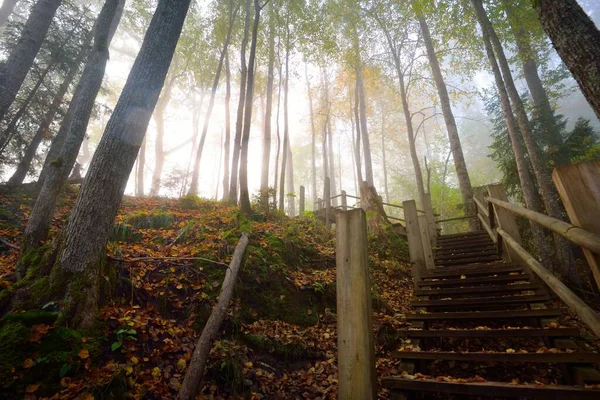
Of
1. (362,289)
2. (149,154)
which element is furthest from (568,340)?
(149,154)

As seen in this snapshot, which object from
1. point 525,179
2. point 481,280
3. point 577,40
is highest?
point 577,40

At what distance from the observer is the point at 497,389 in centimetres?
208

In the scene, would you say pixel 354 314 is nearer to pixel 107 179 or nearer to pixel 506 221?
pixel 107 179

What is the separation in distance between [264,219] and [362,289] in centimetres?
730

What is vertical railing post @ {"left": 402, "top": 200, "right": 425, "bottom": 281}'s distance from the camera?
5719mm

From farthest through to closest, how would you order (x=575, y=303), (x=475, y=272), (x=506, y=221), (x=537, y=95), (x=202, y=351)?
1. (x=537, y=95)
2. (x=506, y=221)
3. (x=475, y=272)
4. (x=202, y=351)
5. (x=575, y=303)

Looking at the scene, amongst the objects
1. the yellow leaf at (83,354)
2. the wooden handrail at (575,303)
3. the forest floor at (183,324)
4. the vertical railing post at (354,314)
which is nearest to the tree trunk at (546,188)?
the forest floor at (183,324)

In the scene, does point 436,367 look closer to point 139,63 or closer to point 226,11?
point 139,63

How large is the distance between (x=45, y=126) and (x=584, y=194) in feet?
42.6

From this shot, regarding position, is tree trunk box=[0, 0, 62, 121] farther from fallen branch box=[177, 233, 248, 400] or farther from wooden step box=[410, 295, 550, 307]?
wooden step box=[410, 295, 550, 307]

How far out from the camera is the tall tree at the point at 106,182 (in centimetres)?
326

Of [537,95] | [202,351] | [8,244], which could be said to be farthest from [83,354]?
[537,95]

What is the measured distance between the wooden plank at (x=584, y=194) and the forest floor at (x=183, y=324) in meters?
3.26

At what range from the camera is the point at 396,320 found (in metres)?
5.33
